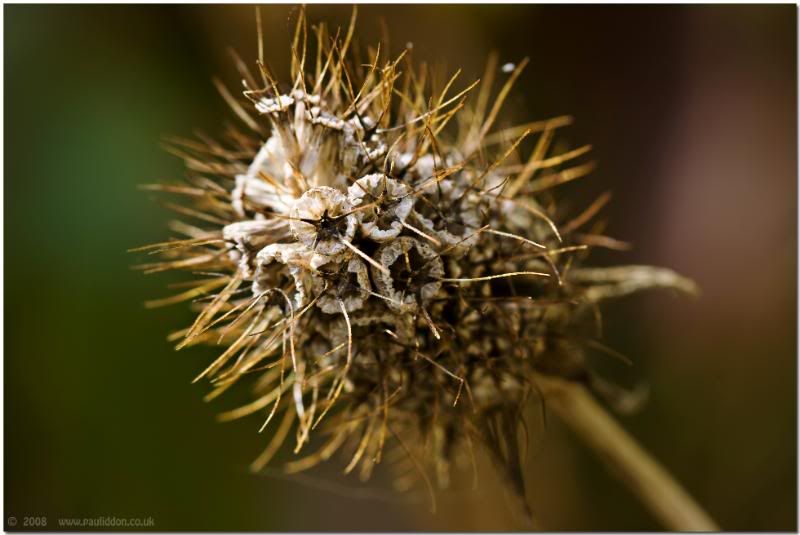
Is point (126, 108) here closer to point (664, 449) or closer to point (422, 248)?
point (422, 248)

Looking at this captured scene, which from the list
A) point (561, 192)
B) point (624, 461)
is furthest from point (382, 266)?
point (561, 192)

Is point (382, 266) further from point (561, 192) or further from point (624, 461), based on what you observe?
point (561, 192)

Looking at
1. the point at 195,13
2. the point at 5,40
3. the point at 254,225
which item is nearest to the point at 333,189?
the point at 254,225

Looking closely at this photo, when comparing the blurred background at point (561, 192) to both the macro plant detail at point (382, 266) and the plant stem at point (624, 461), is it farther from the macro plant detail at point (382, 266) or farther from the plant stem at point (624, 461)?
the macro plant detail at point (382, 266)

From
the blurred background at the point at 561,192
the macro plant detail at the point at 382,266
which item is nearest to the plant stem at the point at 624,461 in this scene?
the macro plant detail at the point at 382,266

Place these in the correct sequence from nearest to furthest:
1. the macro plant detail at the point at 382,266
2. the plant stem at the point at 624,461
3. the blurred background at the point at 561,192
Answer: the macro plant detail at the point at 382,266 < the plant stem at the point at 624,461 < the blurred background at the point at 561,192

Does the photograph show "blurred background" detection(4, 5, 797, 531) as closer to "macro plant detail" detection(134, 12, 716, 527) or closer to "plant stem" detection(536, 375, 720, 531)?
"plant stem" detection(536, 375, 720, 531)

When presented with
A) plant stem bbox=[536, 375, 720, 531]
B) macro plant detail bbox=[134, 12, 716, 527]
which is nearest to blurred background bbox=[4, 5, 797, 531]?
plant stem bbox=[536, 375, 720, 531]

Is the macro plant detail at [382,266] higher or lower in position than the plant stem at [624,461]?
higher
